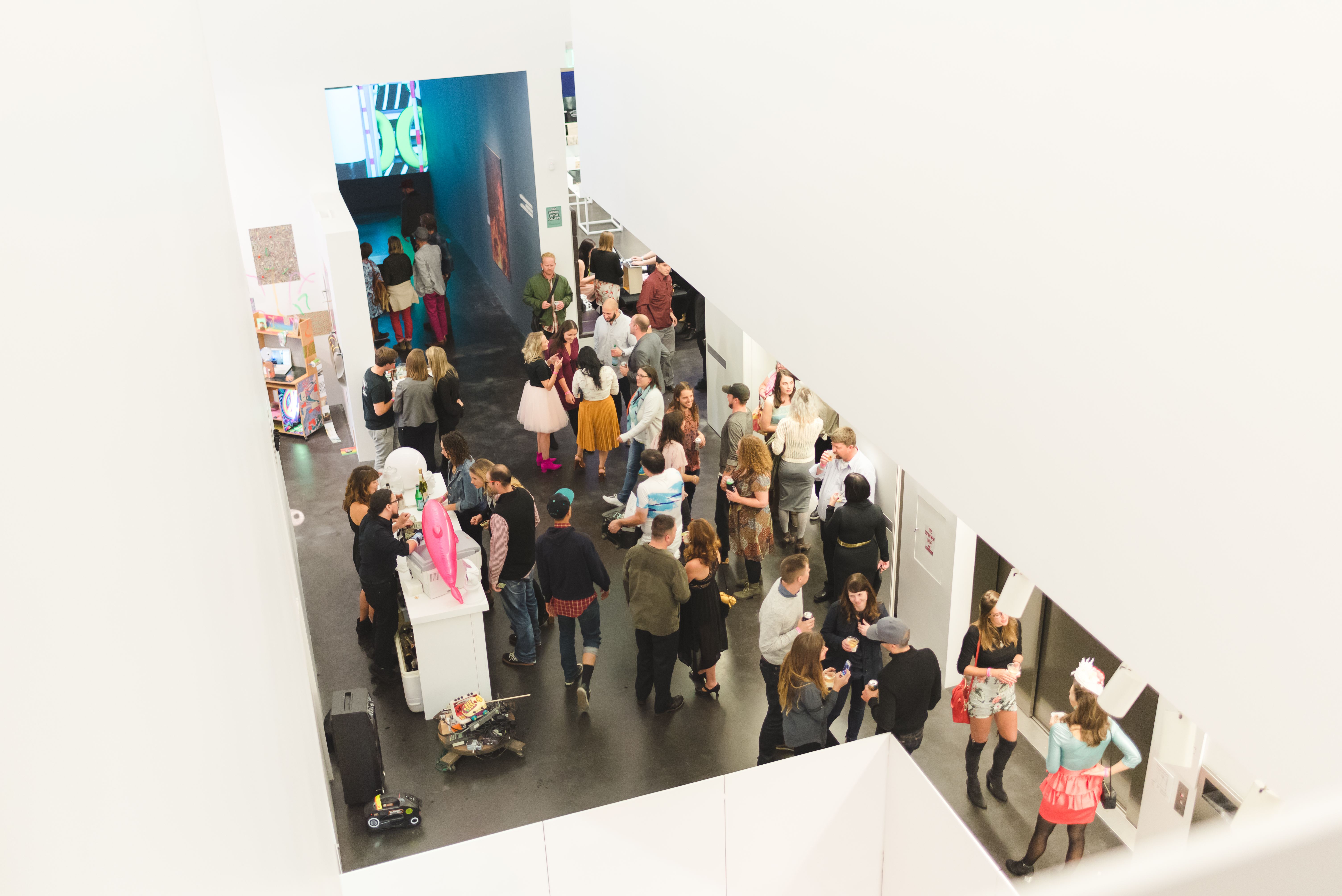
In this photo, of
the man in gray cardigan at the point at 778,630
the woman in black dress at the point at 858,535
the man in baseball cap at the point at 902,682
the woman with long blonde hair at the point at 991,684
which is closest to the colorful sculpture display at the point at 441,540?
the man in gray cardigan at the point at 778,630

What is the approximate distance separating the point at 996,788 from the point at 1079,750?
1366 millimetres

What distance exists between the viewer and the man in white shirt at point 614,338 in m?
10.9

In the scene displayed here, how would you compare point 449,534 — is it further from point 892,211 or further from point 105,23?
point 105,23

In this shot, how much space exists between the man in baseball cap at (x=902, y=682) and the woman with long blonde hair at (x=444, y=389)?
15.9 ft

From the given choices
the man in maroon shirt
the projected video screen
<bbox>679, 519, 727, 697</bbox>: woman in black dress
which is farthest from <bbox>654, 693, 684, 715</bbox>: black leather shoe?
the projected video screen

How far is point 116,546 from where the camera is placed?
2.56 feet

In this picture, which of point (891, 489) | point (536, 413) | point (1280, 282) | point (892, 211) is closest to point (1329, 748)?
point (1280, 282)

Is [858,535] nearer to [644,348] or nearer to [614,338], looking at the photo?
[644,348]

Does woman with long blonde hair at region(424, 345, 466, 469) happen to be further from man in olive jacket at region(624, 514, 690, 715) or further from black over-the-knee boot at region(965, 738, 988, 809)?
black over-the-knee boot at region(965, 738, 988, 809)

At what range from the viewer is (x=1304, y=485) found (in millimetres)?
1320

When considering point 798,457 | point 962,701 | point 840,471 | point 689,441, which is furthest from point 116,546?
point 689,441

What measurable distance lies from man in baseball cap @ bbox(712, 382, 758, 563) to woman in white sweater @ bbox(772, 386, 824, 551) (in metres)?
0.32

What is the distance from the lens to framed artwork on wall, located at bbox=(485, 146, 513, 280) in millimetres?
14781

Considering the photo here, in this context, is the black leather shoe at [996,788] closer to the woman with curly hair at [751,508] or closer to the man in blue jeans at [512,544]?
the woman with curly hair at [751,508]
